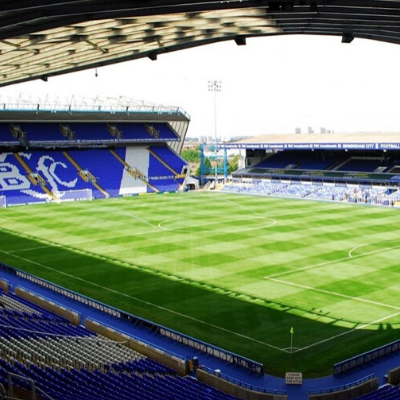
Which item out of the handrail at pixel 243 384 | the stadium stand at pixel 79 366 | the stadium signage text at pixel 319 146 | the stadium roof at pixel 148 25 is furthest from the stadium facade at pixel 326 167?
the stadium stand at pixel 79 366

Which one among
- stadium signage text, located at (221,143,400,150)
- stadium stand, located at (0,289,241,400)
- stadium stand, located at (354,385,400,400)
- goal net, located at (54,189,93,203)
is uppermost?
stadium signage text, located at (221,143,400,150)

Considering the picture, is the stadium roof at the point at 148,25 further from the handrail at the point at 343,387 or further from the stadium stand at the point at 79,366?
the handrail at the point at 343,387

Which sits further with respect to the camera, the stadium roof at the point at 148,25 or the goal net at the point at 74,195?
the goal net at the point at 74,195

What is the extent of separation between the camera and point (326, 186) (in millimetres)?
76250

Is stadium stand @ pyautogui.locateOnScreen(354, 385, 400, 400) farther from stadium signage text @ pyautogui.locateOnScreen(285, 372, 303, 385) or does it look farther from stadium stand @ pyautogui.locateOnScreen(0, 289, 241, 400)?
stadium stand @ pyautogui.locateOnScreen(0, 289, 241, 400)

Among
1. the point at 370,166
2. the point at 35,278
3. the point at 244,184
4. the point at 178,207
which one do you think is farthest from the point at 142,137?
the point at 35,278

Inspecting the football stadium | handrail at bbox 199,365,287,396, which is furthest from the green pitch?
handrail at bbox 199,365,287,396

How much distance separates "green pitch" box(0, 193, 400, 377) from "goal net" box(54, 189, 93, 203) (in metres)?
10.7

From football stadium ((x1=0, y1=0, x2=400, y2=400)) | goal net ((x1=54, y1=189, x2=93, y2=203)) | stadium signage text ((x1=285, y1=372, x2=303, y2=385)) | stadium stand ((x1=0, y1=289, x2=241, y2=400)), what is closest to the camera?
stadium stand ((x1=0, y1=289, x2=241, y2=400))

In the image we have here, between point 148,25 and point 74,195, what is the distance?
5614cm

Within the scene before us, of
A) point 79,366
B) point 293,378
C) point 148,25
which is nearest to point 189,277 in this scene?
point 293,378

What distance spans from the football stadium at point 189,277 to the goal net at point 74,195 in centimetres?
605

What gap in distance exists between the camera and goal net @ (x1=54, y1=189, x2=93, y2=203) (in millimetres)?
72506

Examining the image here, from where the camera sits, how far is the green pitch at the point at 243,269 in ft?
81.2
